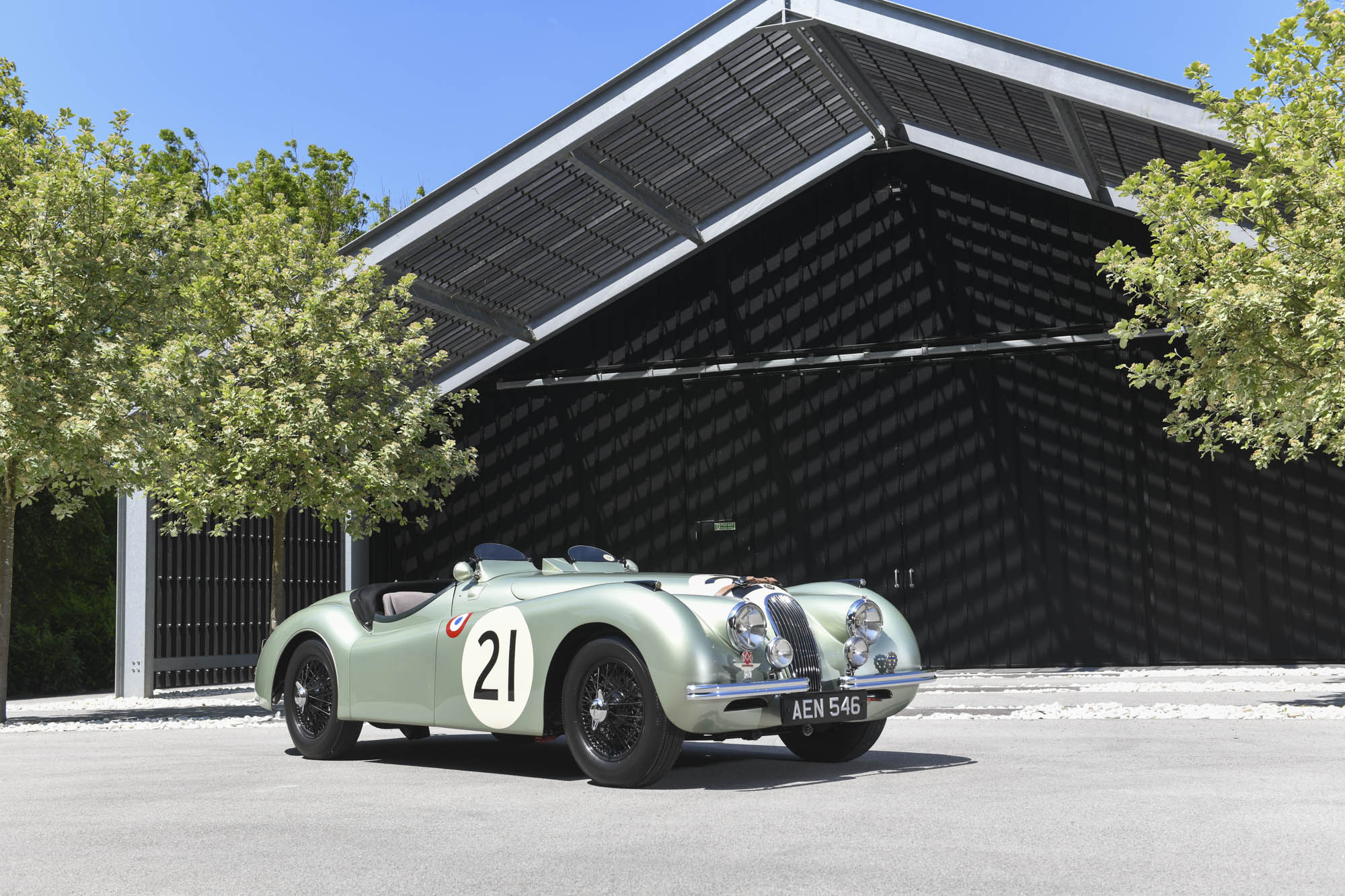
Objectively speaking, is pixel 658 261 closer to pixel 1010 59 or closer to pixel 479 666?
pixel 1010 59

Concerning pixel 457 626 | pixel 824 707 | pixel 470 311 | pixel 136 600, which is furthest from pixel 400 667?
pixel 470 311

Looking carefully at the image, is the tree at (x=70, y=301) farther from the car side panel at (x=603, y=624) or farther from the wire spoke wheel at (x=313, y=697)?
the car side panel at (x=603, y=624)

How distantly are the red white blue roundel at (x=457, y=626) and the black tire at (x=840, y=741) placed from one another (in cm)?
207

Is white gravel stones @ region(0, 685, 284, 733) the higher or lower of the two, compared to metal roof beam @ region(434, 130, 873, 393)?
lower

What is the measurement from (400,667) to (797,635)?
250cm

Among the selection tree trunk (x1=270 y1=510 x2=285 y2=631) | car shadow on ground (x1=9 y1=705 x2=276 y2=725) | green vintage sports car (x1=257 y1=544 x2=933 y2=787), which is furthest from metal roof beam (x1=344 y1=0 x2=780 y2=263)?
green vintage sports car (x1=257 y1=544 x2=933 y2=787)

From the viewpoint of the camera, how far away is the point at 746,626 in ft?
20.0

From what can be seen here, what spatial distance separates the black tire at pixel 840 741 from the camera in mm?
7121

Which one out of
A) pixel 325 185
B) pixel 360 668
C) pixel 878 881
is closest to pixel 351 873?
pixel 878 881

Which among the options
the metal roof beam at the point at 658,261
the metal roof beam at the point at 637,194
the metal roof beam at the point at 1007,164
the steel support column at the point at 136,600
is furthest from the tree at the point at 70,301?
the metal roof beam at the point at 1007,164

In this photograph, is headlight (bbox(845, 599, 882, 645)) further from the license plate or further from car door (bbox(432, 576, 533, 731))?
car door (bbox(432, 576, 533, 731))

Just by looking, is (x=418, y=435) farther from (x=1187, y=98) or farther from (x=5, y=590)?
(x=1187, y=98)

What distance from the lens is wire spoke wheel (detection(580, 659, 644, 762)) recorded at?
6059mm

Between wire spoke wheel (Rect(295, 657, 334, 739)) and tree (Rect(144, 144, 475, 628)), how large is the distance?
5189 mm
